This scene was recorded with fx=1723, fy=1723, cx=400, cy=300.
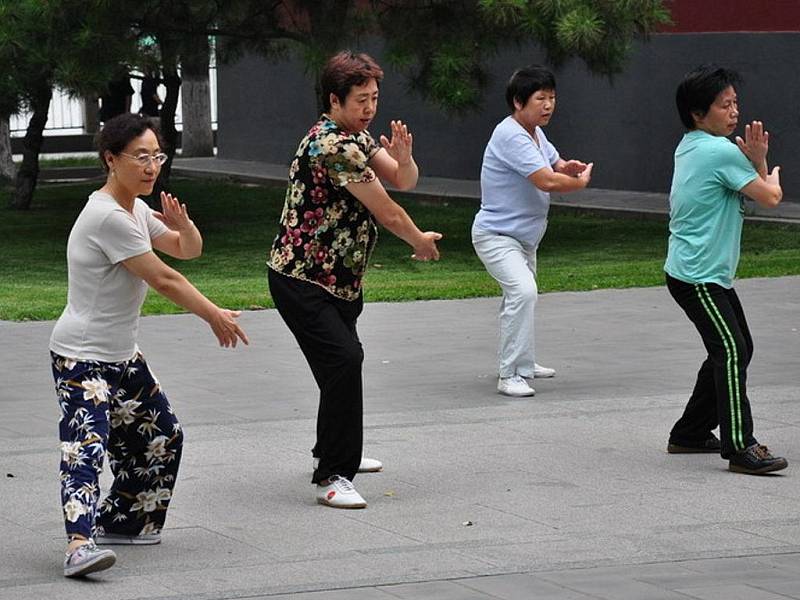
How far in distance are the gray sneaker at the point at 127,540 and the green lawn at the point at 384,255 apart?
21.0ft

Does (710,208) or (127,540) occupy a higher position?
(710,208)

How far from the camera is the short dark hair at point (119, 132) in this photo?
5.96 m

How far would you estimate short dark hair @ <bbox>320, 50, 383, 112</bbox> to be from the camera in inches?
266

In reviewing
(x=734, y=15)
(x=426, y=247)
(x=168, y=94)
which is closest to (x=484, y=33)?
(x=734, y=15)

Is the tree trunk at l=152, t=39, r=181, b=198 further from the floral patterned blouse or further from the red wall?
the floral patterned blouse

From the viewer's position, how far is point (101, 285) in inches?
232

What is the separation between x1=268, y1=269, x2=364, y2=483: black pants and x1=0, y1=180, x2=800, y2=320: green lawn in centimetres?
598

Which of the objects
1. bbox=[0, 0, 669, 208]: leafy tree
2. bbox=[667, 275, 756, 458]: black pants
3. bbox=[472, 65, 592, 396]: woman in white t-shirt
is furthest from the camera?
bbox=[0, 0, 669, 208]: leafy tree

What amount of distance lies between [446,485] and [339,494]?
1.92 ft

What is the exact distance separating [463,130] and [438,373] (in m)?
16.4

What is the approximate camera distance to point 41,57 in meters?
17.7

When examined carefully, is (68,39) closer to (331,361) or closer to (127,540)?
(331,361)

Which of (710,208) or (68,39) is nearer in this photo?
(710,208)

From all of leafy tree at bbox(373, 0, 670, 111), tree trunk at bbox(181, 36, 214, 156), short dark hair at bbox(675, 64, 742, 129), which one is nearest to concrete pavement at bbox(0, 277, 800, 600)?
short dark hair at bbox(675, 64, 742, 129)
